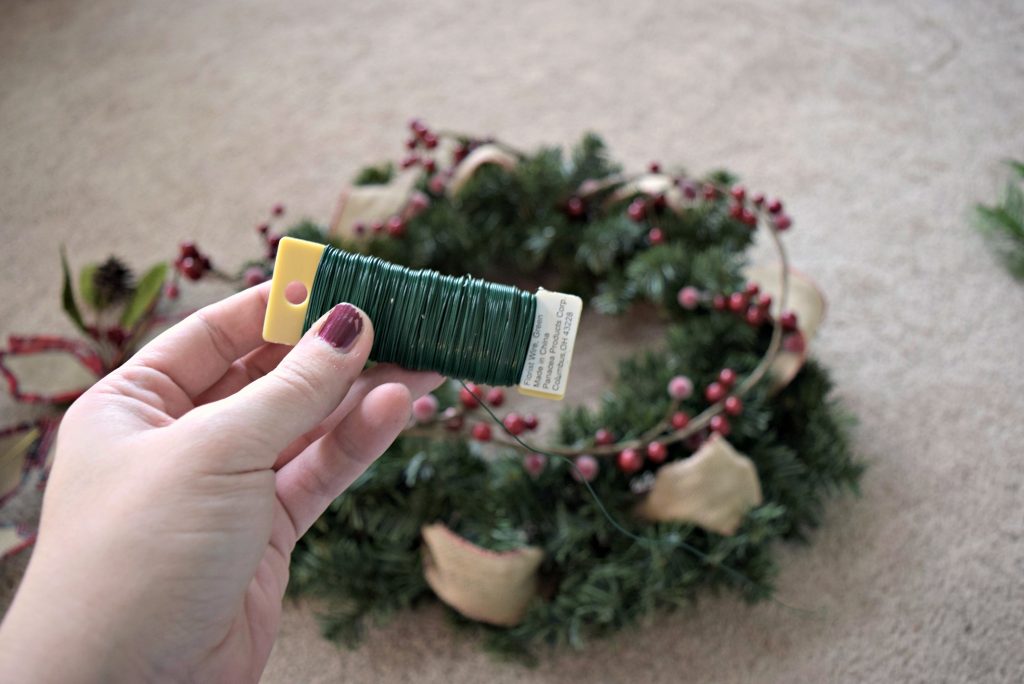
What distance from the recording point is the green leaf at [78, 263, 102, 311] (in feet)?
4.53

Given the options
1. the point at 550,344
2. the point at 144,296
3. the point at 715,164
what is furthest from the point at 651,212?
the point at 144,296

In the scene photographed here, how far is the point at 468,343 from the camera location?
780 millimetres

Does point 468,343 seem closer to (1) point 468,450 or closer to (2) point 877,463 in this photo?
(1) point 468,450

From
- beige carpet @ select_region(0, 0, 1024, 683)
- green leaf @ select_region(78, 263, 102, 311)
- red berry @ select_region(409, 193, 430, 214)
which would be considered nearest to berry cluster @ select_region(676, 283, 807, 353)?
beige carpet @ select_region(0, 0, 1024, 683)

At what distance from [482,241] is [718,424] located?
0.50 metres

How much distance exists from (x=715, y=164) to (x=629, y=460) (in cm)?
82

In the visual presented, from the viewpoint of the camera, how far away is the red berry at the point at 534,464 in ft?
3.43

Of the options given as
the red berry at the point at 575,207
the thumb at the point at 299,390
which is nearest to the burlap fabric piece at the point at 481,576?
the thumb at the point at 299,390

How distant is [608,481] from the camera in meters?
1.05

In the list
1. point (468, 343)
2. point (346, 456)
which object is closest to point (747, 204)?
point (468, 343)

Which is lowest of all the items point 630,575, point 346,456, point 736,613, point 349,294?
point 736,613

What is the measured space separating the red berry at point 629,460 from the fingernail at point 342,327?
44 cm

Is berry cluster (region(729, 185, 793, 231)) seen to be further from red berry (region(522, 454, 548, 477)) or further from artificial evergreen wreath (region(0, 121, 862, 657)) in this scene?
red berry (region(522, 454, 548, 477))

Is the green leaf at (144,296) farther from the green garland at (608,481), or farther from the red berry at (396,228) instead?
the red berry at (396,228)
